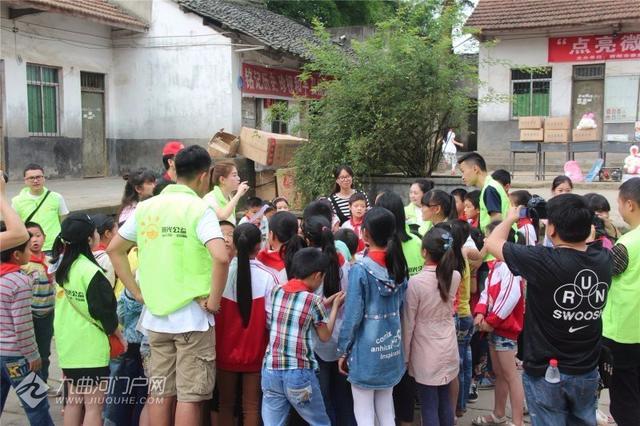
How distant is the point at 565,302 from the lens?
283cm

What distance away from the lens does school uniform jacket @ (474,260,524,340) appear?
396cm

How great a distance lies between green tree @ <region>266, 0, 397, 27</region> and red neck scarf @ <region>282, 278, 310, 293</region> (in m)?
20.8

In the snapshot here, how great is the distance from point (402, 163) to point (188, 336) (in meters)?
6.17

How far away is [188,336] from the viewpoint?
10.5ft

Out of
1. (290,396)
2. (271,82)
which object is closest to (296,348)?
(290,396)

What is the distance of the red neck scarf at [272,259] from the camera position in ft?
11.6

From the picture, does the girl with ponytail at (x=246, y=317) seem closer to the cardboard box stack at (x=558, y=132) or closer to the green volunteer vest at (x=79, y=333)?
the green volunteer vest at (x=79, y=333)

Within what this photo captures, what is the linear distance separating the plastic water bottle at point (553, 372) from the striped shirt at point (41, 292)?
3.01 metres

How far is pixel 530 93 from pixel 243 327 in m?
14.2

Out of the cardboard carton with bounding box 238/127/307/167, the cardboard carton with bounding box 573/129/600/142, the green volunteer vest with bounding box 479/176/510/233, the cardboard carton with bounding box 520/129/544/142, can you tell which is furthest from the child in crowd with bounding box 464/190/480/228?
the cardboard carton with bounding box 573/129/600/142

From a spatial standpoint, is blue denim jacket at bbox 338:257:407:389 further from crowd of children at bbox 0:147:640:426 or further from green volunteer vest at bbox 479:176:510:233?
green volunteer vest at bbox 479:176:510:233

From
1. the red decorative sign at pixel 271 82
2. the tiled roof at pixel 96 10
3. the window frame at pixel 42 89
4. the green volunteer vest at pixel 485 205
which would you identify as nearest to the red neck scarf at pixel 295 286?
the green volunteer vest at pixel 485 205

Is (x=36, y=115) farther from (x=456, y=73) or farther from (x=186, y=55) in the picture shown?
(x=456, y=73)

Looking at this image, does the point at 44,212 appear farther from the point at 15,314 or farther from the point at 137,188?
the point at 15,314
